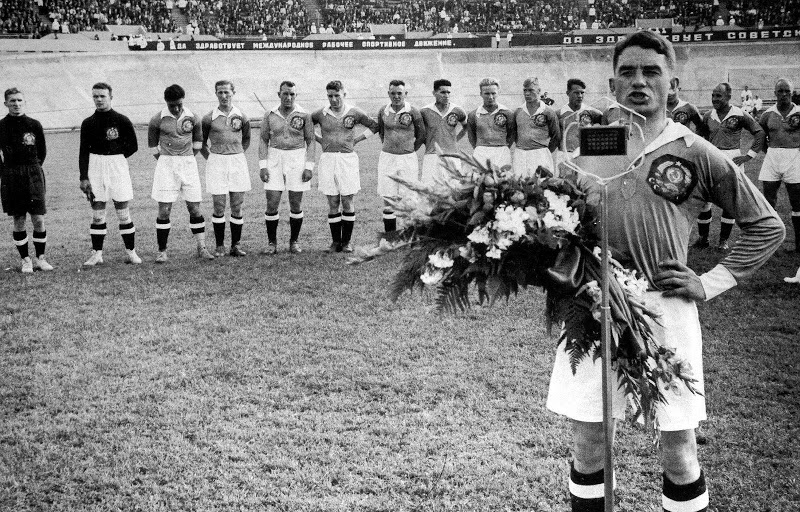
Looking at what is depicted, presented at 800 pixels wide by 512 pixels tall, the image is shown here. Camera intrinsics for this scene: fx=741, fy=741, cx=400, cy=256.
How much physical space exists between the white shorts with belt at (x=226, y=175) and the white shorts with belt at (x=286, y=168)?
0.40 meters

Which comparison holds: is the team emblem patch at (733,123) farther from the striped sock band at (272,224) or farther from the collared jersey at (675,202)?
the collared jersey at (675,202)

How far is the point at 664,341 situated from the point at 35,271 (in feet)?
32.0

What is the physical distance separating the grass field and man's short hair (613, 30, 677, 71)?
2476 mm

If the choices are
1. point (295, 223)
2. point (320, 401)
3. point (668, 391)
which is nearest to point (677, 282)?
point (668, 391)

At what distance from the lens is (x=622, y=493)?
14.2ft

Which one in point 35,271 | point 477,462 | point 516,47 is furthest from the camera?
point 516,47

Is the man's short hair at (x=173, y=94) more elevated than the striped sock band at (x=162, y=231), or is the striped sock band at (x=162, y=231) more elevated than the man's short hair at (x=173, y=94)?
the man's short hair at (x=173, y=94)

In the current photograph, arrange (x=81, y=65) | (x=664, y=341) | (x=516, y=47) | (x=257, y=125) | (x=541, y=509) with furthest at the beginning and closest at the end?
(x=516, y=47), (x=81, y=65), (x=257, y=125), (x=541, y=509), (x=664, y=341)

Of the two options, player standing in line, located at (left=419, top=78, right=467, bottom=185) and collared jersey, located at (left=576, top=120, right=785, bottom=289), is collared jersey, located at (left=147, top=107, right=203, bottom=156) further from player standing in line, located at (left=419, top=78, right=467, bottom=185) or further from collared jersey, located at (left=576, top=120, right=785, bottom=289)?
collared jersey, located at (left=576, top=120, right=785, bottom=289)

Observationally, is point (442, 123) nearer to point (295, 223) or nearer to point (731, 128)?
point (295, 223)

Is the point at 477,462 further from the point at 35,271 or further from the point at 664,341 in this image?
the point at 35,271

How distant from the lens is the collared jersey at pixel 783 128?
1157 cm

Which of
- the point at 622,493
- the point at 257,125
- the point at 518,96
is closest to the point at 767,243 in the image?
the point at 622,493

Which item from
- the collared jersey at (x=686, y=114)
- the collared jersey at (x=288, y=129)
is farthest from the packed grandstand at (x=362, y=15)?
the collared jersey at (x=686, y=114)
